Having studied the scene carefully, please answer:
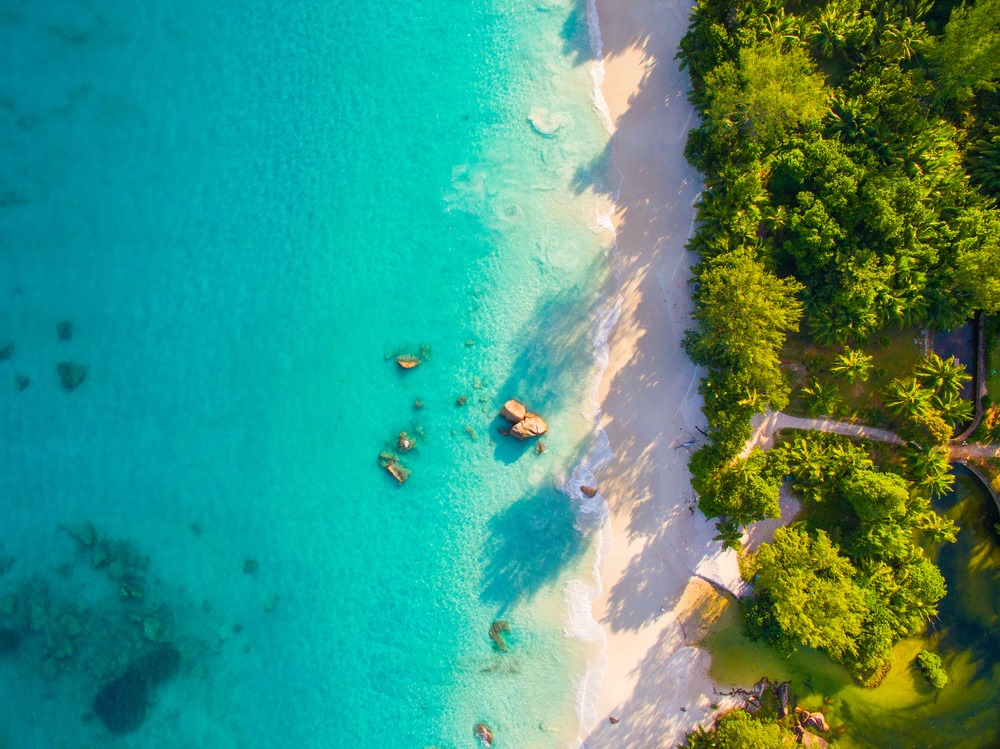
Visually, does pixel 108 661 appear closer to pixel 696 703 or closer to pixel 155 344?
pixel 155 344

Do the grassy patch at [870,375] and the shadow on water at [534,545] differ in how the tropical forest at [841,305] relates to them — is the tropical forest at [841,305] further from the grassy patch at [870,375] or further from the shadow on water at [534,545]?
the shadow on water at [534,545]

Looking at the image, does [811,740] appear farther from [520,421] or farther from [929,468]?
Answer: [520,421]

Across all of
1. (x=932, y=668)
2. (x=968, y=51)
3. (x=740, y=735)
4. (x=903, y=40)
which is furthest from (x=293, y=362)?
(x=932, y=668)

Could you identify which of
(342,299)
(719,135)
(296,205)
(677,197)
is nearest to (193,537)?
(342,299)

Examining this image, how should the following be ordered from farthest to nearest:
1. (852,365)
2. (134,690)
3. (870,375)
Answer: (134,690) → (870,375) → (852,365)

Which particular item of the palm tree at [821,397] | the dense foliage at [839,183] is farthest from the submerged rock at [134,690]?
the palm tree at [821,397]
